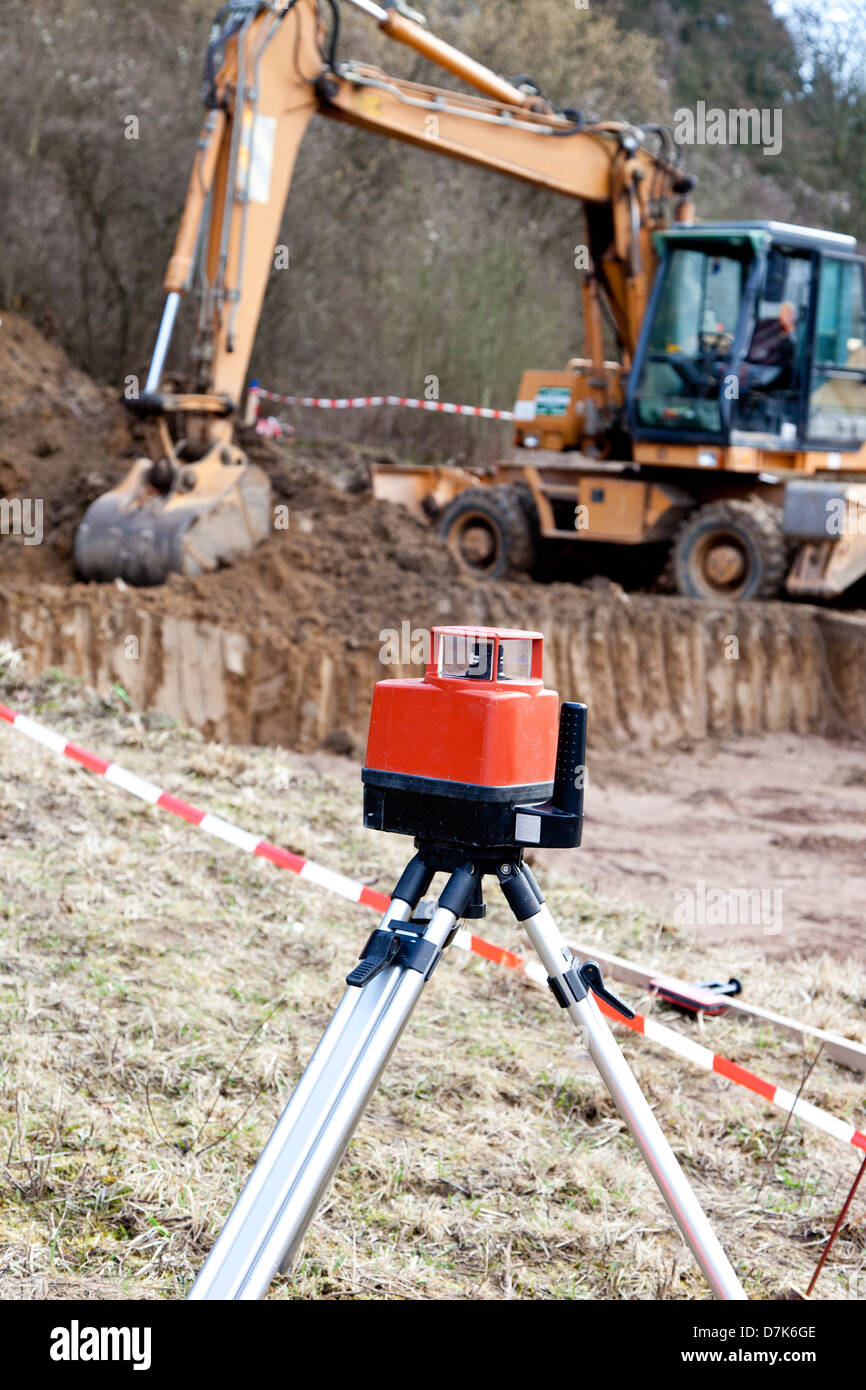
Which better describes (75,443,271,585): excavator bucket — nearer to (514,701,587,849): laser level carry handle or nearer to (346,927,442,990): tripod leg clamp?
(514,701,587,849): laser level carry handle

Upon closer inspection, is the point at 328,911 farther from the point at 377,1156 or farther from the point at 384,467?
the point at 384,467

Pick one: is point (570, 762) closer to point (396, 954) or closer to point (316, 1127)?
point (396, 954)

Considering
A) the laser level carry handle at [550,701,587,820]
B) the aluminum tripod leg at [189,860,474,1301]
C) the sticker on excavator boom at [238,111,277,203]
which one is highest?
the sticker on excavator boom at [238,111,277,203]

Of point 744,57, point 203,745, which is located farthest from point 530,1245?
point 744,57

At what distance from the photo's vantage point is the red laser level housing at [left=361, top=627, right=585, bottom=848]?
202 centimetres

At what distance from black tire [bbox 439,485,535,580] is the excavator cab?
156cm

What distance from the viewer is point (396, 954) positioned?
1964 mm

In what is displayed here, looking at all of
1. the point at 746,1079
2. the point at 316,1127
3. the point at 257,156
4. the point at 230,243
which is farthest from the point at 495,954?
the point at 257,156

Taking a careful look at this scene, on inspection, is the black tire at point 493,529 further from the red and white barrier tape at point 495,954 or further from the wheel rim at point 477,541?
the red and white barrier tape at point 495,954

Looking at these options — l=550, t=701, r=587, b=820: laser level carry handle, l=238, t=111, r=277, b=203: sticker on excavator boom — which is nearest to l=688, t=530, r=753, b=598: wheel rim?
l=238, t=111, r=277, b=203: sticker on excavator boom

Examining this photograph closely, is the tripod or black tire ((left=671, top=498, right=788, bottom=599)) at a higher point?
black tire ((left=671, top=498, right=788, bottom=599))

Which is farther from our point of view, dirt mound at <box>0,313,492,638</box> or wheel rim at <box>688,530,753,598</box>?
wheel rim at <box>688,530,753,598</box>

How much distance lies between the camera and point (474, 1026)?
4094mm
